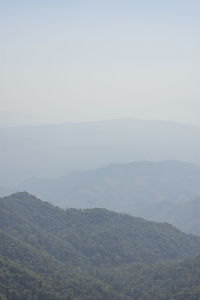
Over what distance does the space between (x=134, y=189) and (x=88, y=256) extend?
8940cm

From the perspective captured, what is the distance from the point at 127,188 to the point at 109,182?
23.0 ft

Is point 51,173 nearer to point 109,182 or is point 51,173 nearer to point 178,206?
point 109,182

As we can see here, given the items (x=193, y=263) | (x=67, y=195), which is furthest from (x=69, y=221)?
(x=67, y=195)

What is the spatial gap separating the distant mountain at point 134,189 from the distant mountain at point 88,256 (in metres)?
50.0

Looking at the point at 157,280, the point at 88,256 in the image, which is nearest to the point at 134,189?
the point at 88,256

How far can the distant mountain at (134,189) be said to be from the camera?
322 ft

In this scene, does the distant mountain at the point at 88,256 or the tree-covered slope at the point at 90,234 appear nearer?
the distant mountain at the point at 88,256

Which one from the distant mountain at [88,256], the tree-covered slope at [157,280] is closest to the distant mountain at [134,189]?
the distant mountain at [88,256]

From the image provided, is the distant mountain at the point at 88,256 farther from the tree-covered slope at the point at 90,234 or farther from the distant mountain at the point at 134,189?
the distant mountain at the point at 134,189

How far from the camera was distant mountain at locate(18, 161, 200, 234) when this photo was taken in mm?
98062

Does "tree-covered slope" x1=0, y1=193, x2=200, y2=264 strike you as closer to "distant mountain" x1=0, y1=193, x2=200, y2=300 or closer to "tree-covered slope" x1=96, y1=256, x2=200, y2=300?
"distant mountain" x1=0, y1=193, x2=200, y2=300

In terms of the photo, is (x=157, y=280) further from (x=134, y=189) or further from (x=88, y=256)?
(x=134, y=189)

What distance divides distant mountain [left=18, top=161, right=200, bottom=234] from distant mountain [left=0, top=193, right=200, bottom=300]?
50.0m

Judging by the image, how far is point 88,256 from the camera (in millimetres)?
35062
